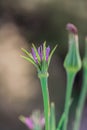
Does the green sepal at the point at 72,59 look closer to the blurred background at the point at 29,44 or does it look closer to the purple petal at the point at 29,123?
the purple petal at the point at 29,123

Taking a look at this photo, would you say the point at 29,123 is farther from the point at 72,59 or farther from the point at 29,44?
the point at 29,44

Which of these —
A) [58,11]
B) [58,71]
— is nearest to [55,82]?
[58,71]

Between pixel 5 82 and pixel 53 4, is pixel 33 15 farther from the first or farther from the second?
pixel 5 82

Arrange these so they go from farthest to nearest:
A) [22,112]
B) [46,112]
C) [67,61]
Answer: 1. [22,112]
2. [67,61]
3. [46,112]

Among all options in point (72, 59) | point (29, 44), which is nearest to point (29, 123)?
point (72, 59)

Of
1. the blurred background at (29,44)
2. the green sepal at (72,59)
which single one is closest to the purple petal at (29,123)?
the green sepal at (72,59)

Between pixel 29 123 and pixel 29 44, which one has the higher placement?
pixel 29 123

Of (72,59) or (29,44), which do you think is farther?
(29,44)

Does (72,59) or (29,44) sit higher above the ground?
(72,59)
